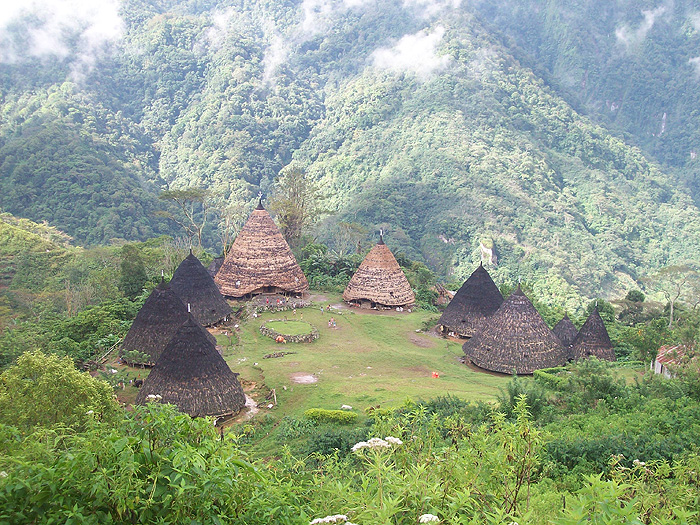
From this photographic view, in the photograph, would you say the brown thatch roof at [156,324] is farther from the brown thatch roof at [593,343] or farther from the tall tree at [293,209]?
the tall tree at [293,209]

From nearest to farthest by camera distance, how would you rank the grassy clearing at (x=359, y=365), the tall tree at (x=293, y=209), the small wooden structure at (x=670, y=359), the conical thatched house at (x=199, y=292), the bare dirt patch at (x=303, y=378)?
the small wooden structure at (x=670, y=359) → the grassy clearing at (x=359, y=365) → the bare dirt patch at (x=303, y=378) → the conical thatched house at (x=199, y=292) → the tall tree at (x=293, y=209)

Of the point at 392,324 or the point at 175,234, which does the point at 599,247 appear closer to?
the point at 392,324

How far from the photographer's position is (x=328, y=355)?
72.3 feet

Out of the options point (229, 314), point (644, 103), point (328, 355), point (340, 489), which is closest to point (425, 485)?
point (340, 489)

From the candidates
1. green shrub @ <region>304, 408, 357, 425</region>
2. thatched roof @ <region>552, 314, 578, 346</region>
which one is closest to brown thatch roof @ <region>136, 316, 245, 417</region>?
green shrub @ <region>304, 408, 357, 425</region>

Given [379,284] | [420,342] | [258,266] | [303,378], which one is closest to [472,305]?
[420,342]

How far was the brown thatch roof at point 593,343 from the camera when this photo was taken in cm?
2155

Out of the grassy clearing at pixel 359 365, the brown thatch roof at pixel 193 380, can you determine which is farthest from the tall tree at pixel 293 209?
the brown thatch roof at pixel 193 380

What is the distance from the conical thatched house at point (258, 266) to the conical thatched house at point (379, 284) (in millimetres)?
3086

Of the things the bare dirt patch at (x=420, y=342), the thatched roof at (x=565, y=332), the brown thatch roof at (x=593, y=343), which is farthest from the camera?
the bare dirt patch at (x=420, y=342)

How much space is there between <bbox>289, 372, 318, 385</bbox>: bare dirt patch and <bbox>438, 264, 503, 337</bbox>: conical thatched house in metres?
9.23

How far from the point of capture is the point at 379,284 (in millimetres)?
29859

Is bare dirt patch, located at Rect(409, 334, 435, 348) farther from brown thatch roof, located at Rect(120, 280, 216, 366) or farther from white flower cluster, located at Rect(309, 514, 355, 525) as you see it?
white flower cluster, located at Rect(309, 514, 355, 525)

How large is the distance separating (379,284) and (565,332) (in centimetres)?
985
